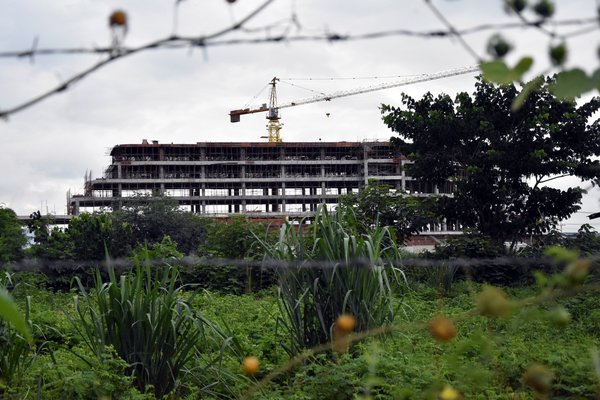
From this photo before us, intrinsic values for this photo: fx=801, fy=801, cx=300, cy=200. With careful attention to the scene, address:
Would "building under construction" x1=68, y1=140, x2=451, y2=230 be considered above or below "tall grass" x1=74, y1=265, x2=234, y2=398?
above

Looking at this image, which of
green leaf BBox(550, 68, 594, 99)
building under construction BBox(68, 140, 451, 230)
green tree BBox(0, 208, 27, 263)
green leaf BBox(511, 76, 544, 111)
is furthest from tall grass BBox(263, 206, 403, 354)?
building under construction BBox(68, 140, 451, 230)

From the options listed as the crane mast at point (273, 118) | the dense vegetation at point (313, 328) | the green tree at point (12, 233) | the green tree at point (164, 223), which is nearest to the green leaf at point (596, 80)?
the dense vegetation at point (313, 328)

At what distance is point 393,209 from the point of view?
13.5m

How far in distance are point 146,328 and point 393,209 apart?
10.4m

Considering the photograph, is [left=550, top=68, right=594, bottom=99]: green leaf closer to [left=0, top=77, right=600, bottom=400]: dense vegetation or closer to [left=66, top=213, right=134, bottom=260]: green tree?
[left=0, top=77, right=600, bottom=400]: dense vegetation

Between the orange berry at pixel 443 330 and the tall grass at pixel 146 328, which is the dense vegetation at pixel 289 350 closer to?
the tall grass at pixel 146 328

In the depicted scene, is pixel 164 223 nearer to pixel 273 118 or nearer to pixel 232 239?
pixel 232 239

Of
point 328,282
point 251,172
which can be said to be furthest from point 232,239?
point 251,172

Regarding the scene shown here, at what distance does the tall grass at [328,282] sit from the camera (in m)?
3.49

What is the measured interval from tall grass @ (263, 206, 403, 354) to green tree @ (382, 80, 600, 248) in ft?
33.3

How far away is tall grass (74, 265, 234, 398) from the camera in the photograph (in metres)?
3.32

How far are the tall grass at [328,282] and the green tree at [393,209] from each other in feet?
30.7

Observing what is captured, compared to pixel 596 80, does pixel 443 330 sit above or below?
below

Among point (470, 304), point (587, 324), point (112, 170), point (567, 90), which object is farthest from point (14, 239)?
point (112, 170)
